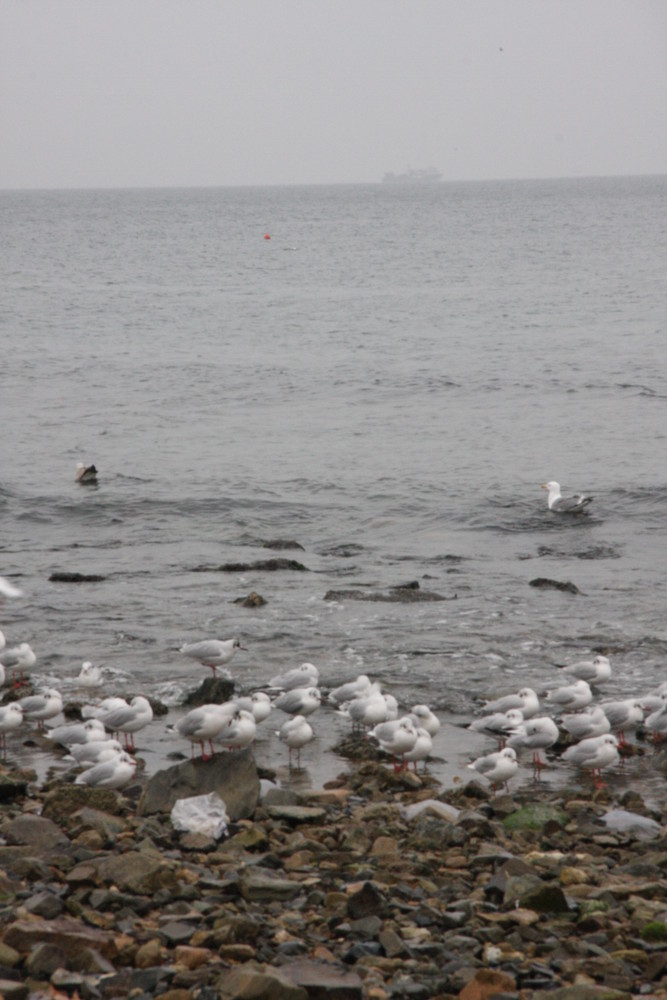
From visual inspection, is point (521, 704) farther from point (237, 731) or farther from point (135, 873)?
point (135, 873)

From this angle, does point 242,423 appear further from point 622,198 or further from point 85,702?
point 622,198

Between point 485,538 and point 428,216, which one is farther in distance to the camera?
point 428,216

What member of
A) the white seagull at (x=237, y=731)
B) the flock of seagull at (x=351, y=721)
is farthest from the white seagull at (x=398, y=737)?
the white seagull at (x=237, y=731)

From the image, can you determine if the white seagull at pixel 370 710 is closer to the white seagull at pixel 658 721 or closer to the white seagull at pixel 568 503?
the white seagull at pixel 658 721

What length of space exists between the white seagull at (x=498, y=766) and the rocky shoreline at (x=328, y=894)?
244 millimetres

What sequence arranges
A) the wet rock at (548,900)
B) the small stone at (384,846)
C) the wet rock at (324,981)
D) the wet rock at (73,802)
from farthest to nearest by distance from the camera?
the wet rock at (73,802), the small stone at (384,846), the wet rock at (548,900), the wet rock at (324,981)

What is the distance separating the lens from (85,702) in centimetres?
1139

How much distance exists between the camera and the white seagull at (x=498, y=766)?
9578 mm

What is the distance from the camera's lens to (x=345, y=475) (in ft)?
78.7

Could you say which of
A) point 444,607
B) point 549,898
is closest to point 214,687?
point 444,607

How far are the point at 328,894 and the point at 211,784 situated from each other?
2.02 meters

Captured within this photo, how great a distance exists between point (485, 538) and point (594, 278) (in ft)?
152

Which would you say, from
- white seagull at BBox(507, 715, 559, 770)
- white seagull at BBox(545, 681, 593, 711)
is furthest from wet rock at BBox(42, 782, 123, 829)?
white seagull at BBox(545, 681, 593, 711)

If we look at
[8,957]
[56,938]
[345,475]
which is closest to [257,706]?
[56,938]
